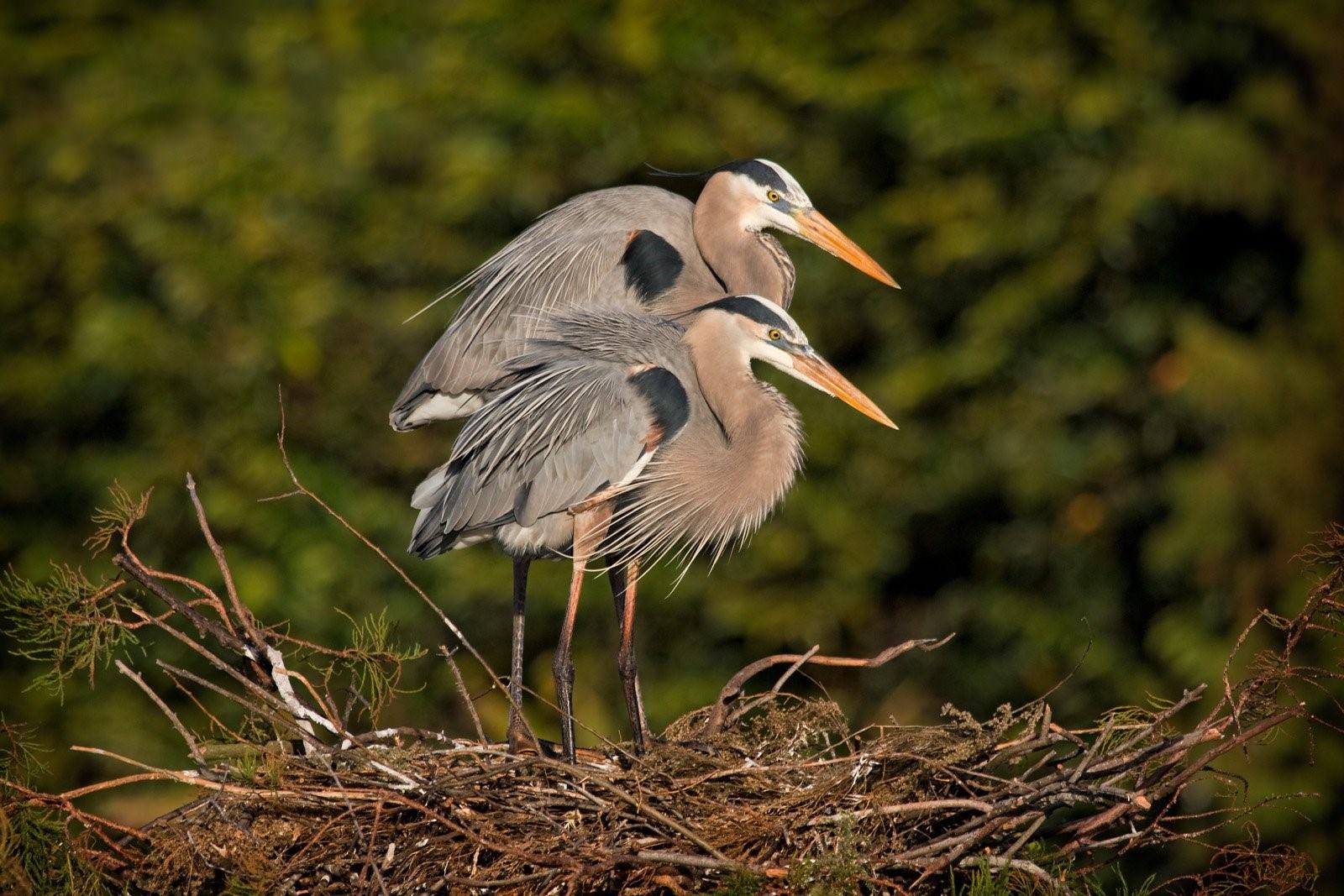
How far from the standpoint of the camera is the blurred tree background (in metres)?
6.05

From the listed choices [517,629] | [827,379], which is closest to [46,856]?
[517,629]

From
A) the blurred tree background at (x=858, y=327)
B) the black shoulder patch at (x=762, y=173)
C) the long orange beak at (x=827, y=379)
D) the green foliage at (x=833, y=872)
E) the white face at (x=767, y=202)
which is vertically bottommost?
the blurred tree background at (x=858, y=327)

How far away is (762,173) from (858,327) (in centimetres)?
199

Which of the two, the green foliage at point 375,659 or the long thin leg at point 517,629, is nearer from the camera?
the green foliage at point 375,659

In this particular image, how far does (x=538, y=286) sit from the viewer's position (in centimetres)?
470

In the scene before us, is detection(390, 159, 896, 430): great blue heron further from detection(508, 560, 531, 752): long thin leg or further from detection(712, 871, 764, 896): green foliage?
detection(712, 871, 764, 896): green foliage

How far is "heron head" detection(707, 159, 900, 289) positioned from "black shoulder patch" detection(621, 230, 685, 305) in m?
0.22

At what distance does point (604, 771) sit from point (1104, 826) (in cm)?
94

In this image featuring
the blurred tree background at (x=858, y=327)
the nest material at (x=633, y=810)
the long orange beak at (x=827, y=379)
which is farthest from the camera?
the blurred tree background at (x=858, y=327)

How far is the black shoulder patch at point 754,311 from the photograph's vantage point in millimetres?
3889

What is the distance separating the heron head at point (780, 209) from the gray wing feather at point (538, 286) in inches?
8.6

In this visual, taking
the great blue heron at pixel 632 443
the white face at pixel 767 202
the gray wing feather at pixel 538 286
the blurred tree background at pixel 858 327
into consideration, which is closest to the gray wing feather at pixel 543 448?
the great blue heron at pixel 632 443

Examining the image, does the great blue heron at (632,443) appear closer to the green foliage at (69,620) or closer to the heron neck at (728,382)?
the heron neck at (728,382)

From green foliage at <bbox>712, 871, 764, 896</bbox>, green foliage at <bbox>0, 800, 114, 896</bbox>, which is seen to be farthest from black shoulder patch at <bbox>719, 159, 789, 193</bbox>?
green foliage at <bbox>0, 800, 114, 896</bbox>
